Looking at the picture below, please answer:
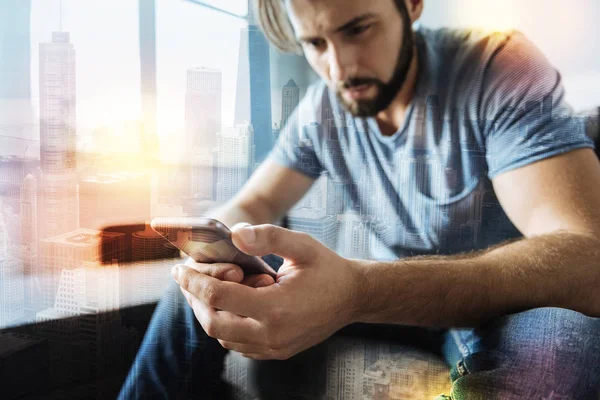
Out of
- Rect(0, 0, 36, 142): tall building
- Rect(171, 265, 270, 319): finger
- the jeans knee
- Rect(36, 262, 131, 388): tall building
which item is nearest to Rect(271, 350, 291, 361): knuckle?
Rect(171, 265, 270, 319): finger

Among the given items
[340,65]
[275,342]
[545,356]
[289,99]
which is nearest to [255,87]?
[289,99]

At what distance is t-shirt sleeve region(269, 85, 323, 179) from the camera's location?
1357mm

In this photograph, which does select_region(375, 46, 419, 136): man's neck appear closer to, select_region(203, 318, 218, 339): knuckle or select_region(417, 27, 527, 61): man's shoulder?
select_region(417, 27, 527, 61): man's shoulder

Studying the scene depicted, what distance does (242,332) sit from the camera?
1.18 meters

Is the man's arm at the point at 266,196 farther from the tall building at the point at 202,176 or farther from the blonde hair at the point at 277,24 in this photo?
the blonde hair at the point at 277,24

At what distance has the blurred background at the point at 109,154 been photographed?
142 centimetres

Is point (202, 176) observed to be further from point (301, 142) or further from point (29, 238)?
point (29, 238)

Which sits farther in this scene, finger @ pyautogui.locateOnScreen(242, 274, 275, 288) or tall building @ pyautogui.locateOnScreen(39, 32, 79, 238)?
tall building @ pyautogui.locateOnScreen(39, 32, 79, 238)

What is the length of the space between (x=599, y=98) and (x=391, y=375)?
655mm

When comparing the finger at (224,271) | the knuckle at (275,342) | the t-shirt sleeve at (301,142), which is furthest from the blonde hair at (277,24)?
the knuckle at (275,342)

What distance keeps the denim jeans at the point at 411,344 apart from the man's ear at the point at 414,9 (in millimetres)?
582

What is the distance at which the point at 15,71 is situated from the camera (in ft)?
5.20

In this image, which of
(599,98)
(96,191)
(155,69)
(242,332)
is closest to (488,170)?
(599,98)

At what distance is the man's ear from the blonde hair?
0.75 feet
